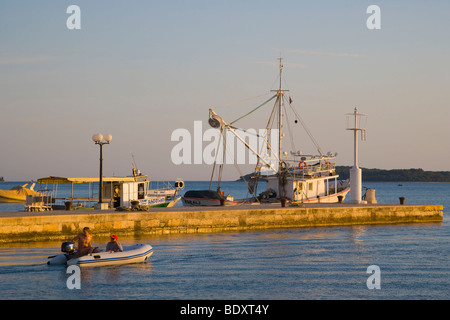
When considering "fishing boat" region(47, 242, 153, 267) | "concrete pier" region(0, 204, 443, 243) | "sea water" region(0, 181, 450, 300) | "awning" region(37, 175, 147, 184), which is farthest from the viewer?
"awning" region(37, 175, 147, 184)

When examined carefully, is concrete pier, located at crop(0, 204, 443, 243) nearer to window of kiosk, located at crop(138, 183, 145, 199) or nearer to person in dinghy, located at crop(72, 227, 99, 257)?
window of kiosk, located at crop(138, 183, 145, 199)

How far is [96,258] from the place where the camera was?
2478 centimetres

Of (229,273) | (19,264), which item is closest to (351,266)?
(229,273)

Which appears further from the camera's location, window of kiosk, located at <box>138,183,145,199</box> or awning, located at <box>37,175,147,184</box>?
window of kiosk, located at <box>138,183,145,199</box>

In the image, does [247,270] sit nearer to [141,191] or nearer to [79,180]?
[79,180]

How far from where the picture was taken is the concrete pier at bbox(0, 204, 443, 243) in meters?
30.7

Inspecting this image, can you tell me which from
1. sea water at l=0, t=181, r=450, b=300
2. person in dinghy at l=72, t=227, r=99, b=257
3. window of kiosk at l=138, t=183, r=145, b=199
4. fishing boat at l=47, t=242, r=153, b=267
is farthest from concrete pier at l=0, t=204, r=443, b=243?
person in dinghy at l=72, t=227, r=99, b=257

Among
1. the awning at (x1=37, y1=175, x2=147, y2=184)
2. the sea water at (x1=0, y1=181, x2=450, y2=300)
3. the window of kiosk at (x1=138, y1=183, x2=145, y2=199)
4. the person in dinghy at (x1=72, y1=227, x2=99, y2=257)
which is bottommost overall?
the sea water at (x1=0, y1=181, x2=450, y2=300)

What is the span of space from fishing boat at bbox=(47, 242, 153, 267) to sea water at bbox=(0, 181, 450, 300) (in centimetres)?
A: 28

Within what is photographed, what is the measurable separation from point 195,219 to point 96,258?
39.8 ft

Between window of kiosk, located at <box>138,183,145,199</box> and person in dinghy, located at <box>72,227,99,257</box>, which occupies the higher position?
window of kiosk, located at <box>138,183,145,199</box>

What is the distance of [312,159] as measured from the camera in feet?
173
